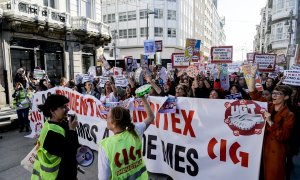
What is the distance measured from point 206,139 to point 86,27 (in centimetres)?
1689

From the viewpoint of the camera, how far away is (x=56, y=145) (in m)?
2.44

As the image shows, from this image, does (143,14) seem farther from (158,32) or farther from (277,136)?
(277,136)

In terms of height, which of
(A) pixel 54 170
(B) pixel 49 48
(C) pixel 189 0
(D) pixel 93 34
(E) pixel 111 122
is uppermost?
(C) pixel 189 0

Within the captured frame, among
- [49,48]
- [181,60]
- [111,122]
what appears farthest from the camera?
[49,48]

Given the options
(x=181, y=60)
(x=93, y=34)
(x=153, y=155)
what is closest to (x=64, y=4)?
(x=93, y=34)

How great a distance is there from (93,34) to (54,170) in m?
18.3

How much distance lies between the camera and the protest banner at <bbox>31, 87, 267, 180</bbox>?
3324 millimetres

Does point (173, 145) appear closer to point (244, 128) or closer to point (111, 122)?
point (244, 128)

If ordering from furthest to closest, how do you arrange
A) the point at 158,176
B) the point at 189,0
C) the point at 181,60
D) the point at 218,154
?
the point at 189,0 < the point at 181,60 < the point at 158,176 < the point at 218,154

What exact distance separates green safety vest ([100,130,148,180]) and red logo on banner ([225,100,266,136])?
1.74 m

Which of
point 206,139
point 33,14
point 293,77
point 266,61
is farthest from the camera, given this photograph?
point 33,14

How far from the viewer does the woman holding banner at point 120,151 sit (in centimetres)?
205

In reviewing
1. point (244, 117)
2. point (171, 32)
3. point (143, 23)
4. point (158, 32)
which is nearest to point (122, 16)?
point (143, 23)

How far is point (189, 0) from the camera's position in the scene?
159ft
